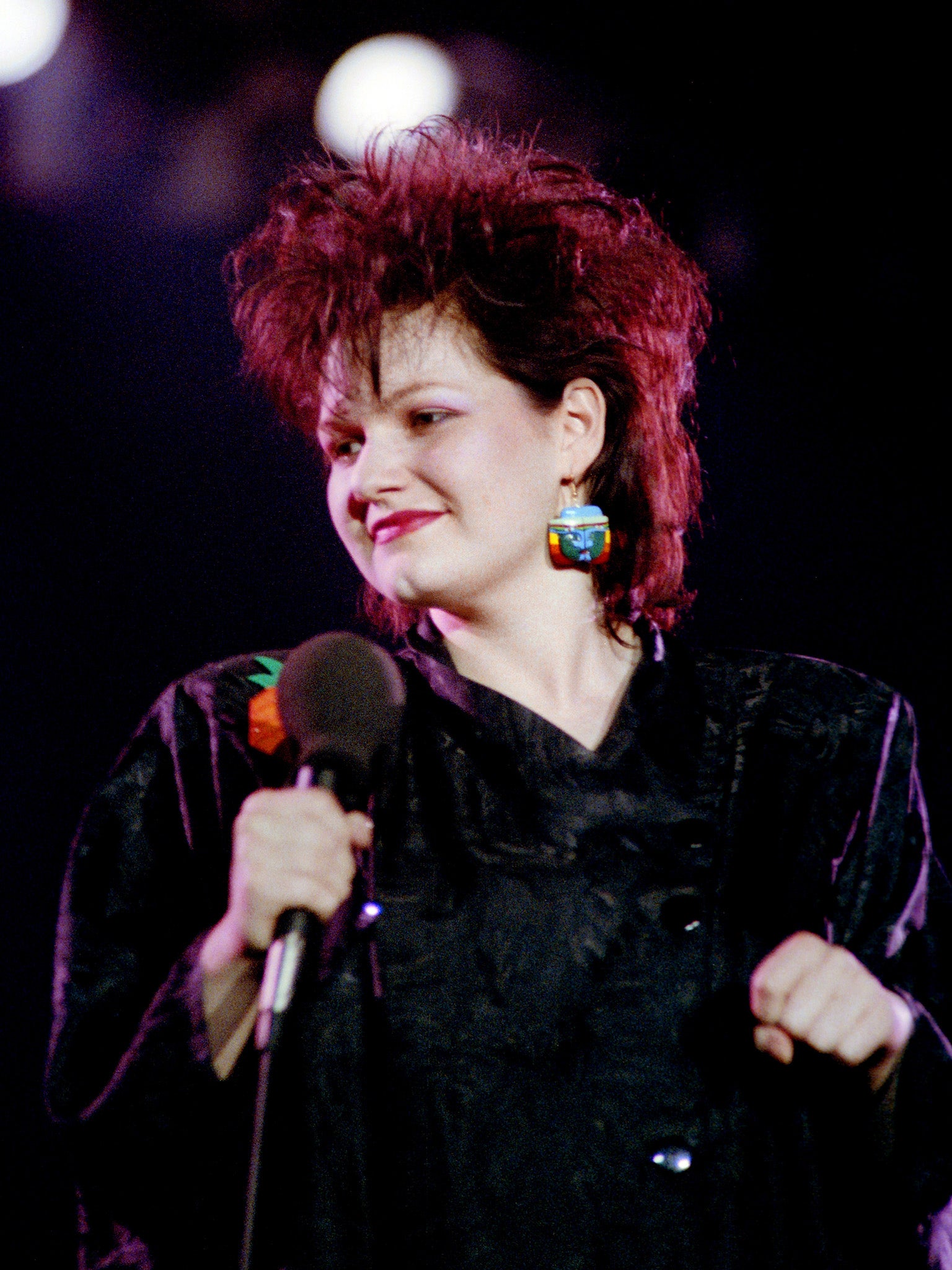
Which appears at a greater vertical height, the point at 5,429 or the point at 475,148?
the point at 475,148

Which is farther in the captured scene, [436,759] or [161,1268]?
[436,759]

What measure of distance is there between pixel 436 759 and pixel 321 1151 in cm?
44

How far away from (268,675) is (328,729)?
469 millimetres

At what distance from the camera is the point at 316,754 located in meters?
0.85

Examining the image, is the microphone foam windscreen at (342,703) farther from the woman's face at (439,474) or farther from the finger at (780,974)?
the finger at (780,974)

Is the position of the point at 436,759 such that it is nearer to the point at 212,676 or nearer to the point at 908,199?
the point at 212,676

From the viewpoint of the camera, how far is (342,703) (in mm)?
917

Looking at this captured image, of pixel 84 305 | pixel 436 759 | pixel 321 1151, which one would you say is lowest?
pixel 321 1151

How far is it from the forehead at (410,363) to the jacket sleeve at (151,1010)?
0.42 meters

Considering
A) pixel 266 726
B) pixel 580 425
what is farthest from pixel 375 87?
pixel 266 726

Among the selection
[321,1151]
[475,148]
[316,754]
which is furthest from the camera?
[475,148]

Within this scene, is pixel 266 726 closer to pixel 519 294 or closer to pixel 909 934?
pixel 519 294

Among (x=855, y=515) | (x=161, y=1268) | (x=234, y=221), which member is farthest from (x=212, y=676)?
(x=855, y=515)

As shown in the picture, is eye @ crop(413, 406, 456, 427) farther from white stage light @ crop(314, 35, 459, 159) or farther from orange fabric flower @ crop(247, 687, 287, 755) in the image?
white stage light @ crop(314, 35, 459, 159)
